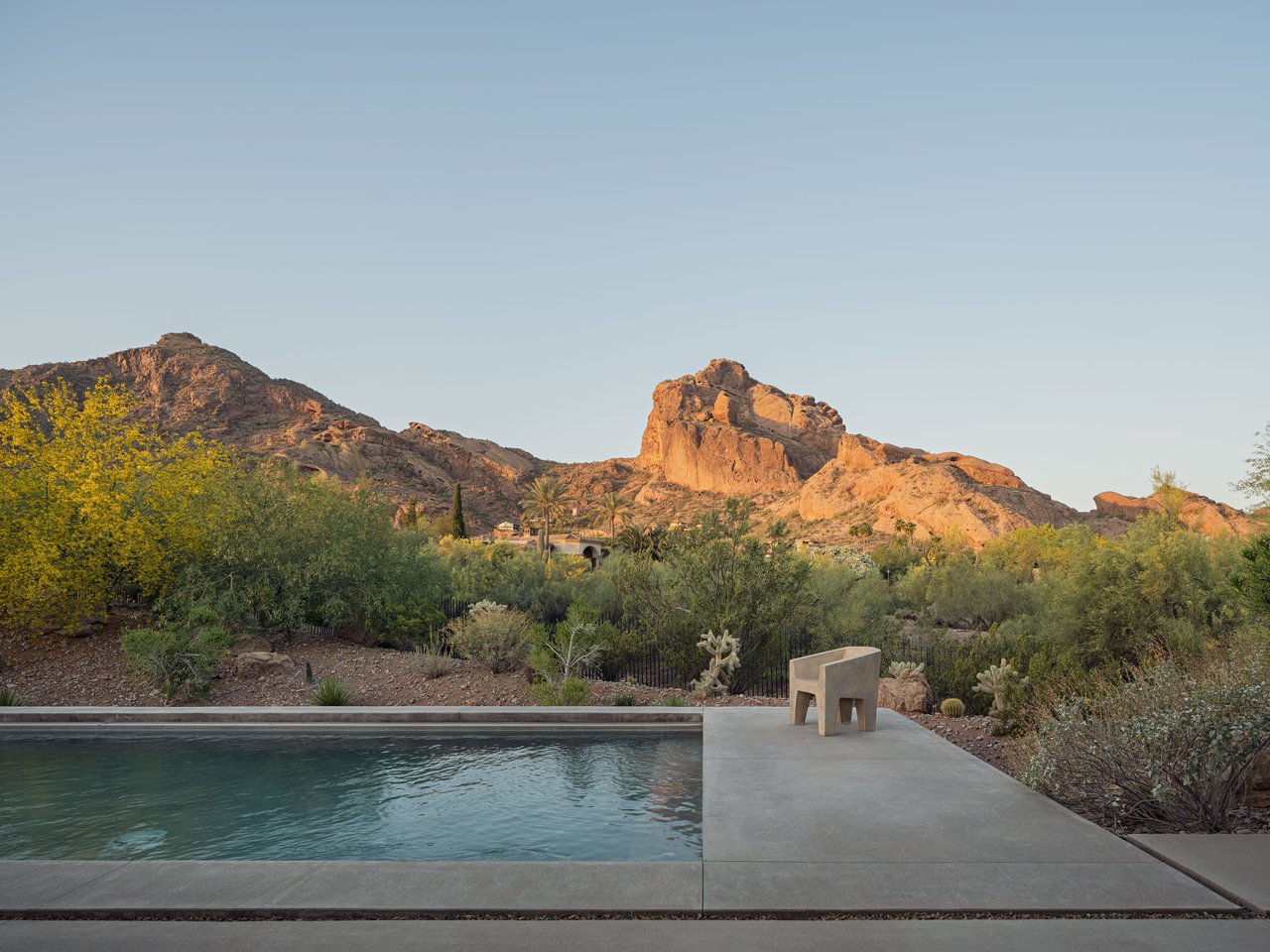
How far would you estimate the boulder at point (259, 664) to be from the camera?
11602mm

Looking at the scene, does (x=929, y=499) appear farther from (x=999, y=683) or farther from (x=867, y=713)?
(x=867, y=713)

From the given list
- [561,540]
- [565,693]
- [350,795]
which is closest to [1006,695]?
[565,693]

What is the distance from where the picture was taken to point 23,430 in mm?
13164

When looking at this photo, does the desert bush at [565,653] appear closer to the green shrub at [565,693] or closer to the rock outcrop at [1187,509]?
the green shrub at [565,693]

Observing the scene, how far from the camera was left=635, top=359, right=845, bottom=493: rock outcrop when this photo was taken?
105875 millimetres

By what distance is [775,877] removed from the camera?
390cm

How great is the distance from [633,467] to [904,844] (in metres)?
109

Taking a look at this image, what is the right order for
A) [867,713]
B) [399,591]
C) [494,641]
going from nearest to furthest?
[867,713], [494,641], [399,591]

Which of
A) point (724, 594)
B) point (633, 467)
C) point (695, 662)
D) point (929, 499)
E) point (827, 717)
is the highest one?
point (633, 467)

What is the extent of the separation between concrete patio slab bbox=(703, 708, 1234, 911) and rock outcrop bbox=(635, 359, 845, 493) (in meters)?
95.1

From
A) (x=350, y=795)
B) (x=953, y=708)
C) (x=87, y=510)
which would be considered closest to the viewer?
(x=350, y=795)

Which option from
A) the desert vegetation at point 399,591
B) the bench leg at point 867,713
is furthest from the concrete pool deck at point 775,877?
the desert vegetation at point 399,591

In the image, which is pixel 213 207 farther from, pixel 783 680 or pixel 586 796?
pixel 586 796

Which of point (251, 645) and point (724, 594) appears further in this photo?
point (724, 594)
